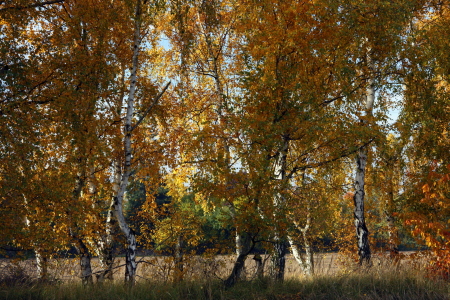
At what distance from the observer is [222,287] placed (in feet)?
27.1

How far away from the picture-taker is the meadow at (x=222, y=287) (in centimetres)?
783

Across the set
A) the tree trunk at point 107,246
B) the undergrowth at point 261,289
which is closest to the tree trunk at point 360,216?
the undergrowth at point 261,289

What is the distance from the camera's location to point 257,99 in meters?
8.47

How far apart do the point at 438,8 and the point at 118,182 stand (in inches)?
433

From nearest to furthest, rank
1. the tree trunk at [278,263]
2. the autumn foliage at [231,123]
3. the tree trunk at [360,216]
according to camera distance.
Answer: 1. the autumn foliage at [231,123]
2. the tree trunk at [278,263]
3. the tree trunk at [360,216]

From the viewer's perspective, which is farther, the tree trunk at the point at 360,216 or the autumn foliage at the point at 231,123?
the tree trunk at the point at 360,216

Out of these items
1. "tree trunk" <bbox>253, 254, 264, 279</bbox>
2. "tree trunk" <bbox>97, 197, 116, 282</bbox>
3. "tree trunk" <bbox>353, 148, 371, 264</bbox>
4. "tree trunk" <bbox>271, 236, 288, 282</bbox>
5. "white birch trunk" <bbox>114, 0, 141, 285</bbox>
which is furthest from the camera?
"tree trunk" <bbox>97, 197, 116, 282</bbox>

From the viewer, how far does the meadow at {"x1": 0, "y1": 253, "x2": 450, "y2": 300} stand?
7.83 m

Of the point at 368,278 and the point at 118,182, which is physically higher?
the point at 118,182

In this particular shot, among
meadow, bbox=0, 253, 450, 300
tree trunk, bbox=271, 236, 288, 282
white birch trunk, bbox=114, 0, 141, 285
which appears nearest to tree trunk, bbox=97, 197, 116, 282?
meadow, bbox=0, 253, 450, 300

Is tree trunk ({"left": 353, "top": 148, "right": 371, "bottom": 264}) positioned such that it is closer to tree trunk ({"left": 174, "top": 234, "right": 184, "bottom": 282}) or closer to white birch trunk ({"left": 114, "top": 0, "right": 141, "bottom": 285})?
tree trunk ({"left": 174, "top": 234, "right": 184, "bottom": 282})

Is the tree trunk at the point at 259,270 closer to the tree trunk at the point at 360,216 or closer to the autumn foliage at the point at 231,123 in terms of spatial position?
the autumn foliage at the point at 231,123

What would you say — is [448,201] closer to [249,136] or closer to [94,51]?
[249,136]

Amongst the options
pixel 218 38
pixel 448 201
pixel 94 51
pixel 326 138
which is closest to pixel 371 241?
pixel 448 201
